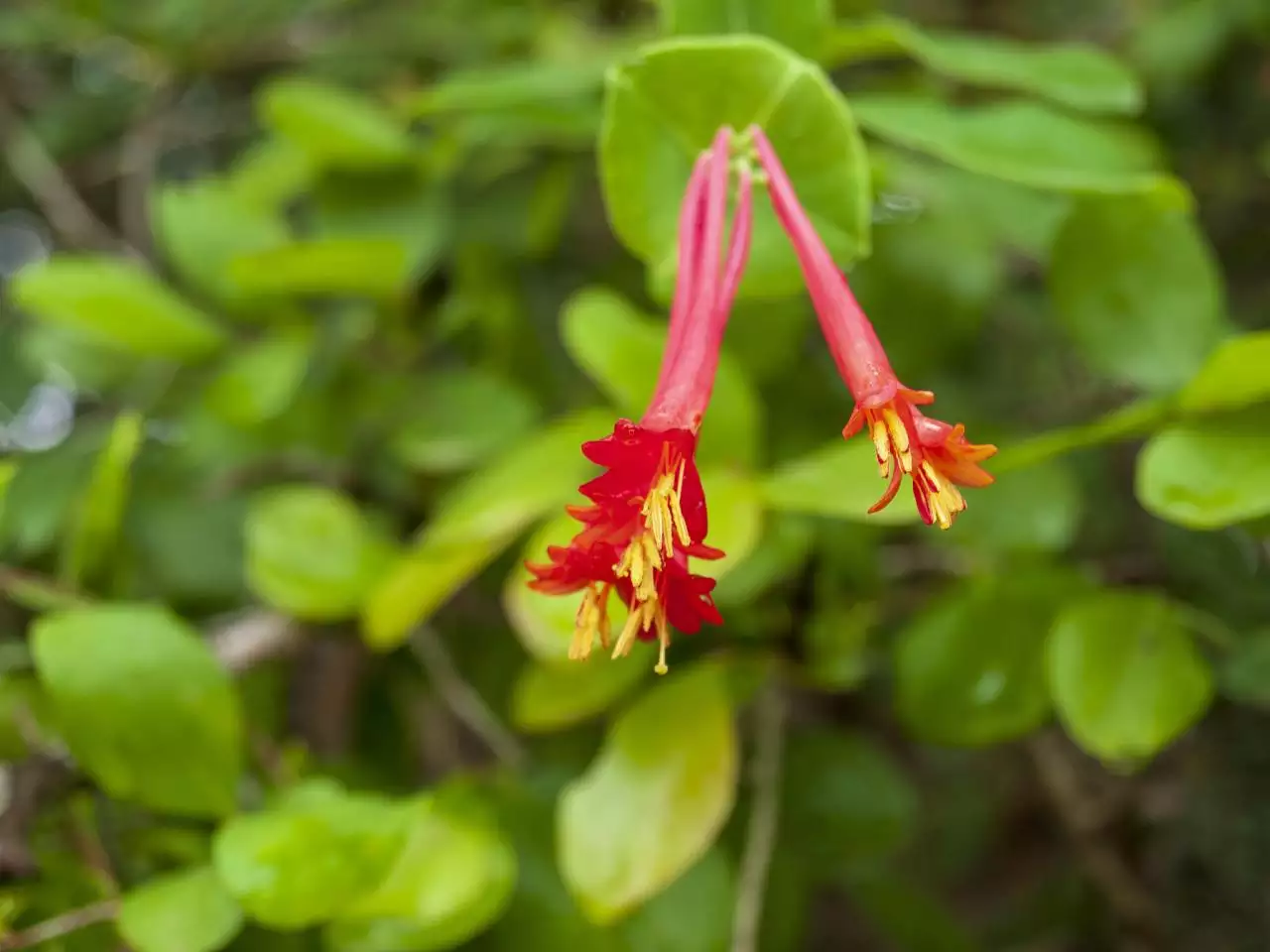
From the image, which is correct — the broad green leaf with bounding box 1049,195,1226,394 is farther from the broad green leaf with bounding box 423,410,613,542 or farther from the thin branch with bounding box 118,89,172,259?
the thin branch with bounding box 118,89,172,259

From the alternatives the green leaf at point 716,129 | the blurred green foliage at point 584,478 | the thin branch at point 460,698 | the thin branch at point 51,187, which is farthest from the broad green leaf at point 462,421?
the thin branch at point 51,187

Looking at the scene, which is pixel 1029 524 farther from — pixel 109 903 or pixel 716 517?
pixel 109 903

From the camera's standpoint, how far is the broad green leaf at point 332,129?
647 millimetres

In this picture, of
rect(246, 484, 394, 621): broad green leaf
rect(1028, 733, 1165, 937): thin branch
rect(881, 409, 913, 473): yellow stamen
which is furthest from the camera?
rect(1028, 733, 1165, 937): thin branch

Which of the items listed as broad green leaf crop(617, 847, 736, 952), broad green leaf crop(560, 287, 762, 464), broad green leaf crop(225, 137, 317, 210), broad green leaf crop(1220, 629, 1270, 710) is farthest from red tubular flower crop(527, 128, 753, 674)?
broad green leaf crop(225, 137, 317, 210)

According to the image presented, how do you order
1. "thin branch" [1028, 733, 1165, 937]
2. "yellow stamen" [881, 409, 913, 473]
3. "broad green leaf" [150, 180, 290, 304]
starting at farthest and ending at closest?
"thin branch" [1028, 733, 1165, 937] → "broad green leaf" [150, 180, 290, 304] → "yellow stamen" [881, 409, 913, 473]

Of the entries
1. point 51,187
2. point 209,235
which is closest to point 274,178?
point 209,235

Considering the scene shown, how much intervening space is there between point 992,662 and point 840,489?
166 mm

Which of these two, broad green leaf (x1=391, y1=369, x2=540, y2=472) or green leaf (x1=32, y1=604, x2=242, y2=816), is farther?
broad green leaf (x1=391, y1=369, x2=540, y2=472)

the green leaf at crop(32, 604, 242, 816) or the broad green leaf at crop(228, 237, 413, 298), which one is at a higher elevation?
the broad green leaf at crop(228, 237, 413, 298)

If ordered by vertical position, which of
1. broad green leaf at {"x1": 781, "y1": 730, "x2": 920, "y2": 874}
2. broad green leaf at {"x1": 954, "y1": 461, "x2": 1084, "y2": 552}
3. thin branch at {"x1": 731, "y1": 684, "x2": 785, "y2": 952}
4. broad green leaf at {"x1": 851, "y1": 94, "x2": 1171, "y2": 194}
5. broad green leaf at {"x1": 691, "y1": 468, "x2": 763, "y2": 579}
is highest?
broad green leaf at {"x1": 851, "y1": 94, "x2": 1171, "y2": 194}

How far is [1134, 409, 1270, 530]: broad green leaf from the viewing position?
42cm

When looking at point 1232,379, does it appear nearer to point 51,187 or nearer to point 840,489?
point 840,489

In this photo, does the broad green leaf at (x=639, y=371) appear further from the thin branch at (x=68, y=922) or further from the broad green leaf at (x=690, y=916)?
the thin branch at (x=68, y=922)
